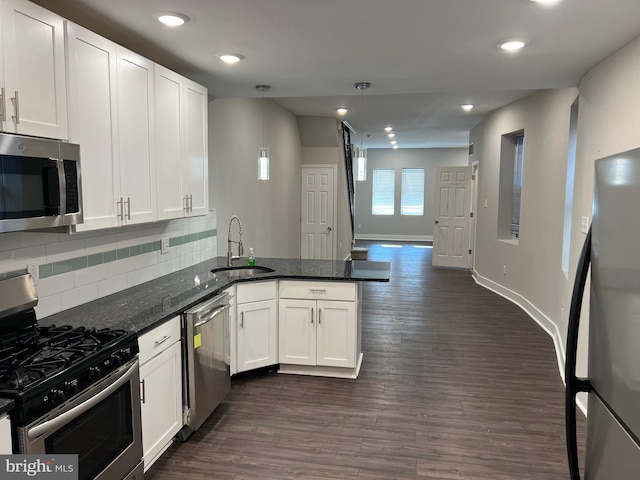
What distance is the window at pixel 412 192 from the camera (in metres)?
14.0

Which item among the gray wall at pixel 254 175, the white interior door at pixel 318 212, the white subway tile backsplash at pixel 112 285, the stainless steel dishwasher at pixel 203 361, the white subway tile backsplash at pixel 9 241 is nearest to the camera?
the white subway tile backsplash at pixel 9 241

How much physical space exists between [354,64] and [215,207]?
7.01ft

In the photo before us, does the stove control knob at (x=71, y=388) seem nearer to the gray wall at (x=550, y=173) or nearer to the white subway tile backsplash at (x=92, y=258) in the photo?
the white subway tile backsplash at (x=92, y=258)

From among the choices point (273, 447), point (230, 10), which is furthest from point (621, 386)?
point (230, 10)

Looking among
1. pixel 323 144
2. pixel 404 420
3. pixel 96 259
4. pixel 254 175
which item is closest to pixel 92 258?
pixel 96 259

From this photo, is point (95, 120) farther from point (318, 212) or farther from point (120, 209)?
point (318, 212)

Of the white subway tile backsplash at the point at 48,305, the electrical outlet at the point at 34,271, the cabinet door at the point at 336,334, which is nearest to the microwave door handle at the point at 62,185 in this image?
the electrical outlet at the point at 34,271

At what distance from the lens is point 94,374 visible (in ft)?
6.22

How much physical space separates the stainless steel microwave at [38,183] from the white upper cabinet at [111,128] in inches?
5.3

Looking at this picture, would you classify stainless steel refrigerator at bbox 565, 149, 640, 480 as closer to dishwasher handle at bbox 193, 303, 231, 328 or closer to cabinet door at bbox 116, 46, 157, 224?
dishwasher handle at bbox 193, 303, 231, 328

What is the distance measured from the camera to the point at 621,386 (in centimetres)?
117

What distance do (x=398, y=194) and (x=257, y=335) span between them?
10.9 m

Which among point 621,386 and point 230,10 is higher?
point 230,10

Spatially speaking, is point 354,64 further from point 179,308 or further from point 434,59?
point 179,308
